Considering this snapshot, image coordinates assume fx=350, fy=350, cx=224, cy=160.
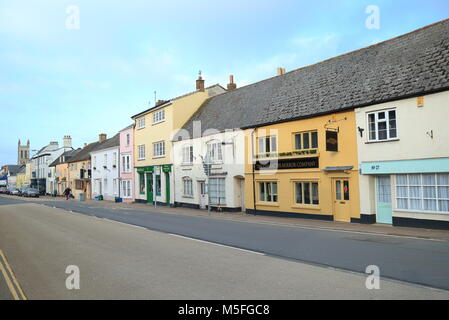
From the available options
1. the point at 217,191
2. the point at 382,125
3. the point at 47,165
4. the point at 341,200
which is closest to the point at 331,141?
the point at 382,125

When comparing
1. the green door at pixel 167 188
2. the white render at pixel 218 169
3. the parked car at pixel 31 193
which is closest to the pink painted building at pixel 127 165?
the green door at pixel 167 188

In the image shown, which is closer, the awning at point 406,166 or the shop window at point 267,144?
the awning at point 406,166

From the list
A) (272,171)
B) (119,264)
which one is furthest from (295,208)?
(119,264)

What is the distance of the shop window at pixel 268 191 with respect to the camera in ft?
69.6

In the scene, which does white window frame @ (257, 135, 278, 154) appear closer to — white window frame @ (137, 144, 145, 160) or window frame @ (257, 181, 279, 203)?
window frame @ (257, 181, 279, 203)

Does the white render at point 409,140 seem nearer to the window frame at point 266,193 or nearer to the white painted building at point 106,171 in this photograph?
the window frame at point 266,193

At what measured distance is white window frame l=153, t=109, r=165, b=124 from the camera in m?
33.0

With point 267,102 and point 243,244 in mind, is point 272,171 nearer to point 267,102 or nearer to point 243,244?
point 267,102

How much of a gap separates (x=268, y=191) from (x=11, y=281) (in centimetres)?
1591

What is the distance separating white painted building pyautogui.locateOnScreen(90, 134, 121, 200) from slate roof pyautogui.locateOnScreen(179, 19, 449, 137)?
20664mm

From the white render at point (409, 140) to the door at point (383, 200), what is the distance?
197 mm

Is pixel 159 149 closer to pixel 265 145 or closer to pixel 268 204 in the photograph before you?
pixel 265 145

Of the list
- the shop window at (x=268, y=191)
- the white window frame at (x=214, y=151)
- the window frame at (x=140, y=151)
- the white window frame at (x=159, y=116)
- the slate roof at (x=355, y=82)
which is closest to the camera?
the slate roof at (x=355, y=82)
